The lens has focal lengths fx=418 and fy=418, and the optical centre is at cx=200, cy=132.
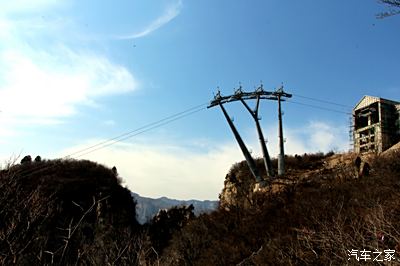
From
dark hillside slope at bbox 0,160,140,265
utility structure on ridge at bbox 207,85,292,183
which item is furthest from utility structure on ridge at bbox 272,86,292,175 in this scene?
dark hillside slope at bbox 0,160,140,265

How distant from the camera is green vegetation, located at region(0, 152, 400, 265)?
10.7m

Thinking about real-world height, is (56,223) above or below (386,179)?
below

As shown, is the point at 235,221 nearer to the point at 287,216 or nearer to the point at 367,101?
the point at 287,216

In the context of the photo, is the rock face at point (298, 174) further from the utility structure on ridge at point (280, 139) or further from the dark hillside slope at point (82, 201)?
the dark hillside slope at point (82, 201)

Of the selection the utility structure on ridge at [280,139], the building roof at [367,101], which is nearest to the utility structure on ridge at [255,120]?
the utility structure on ridge at [280,139]

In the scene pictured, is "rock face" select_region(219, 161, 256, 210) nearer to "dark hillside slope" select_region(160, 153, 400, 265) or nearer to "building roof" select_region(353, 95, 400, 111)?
"dark hillside slope" select_region(160, 153, 400, 265)

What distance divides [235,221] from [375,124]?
17.0m

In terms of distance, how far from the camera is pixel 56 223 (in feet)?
109

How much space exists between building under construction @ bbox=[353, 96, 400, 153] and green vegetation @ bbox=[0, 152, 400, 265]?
3648 millimetres

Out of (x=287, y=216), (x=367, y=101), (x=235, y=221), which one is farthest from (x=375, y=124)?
(x=287, y=216)

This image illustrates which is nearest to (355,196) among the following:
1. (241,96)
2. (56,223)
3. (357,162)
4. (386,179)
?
(386,179)

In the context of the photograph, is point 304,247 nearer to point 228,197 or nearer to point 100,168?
point 228,197

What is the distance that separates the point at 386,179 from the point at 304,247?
8365 millimetres

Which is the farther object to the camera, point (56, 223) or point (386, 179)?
point (56, 223)
